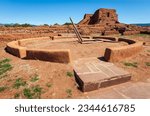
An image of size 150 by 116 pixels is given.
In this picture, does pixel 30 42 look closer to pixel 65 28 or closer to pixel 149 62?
pixel 149 62

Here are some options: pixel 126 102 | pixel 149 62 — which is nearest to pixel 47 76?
pixel 126 102

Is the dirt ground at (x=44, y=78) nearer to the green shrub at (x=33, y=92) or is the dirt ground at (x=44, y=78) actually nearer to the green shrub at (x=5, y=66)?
the green shrub at (x=33, y=92)

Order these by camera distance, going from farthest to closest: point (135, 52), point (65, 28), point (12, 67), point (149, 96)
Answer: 1. point (65, 28)
2. point (135, 52)
3. point (12, 67)
4. point (149, 96)

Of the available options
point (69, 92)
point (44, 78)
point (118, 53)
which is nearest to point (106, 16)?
point (118, 53)

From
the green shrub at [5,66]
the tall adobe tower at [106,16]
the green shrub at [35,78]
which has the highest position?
the tall adobe tower at [106,16]

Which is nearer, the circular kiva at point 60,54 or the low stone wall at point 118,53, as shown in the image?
the circular kiva at point 60,54

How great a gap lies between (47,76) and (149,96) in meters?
2.46

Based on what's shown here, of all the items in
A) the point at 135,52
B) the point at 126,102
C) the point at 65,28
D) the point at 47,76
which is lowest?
the point at 126,102

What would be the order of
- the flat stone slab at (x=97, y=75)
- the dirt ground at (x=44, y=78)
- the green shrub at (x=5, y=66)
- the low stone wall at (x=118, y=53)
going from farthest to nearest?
the low stone wall at (x=118, y=53) → the green shrub at (x=5, y=66) → the flat stone slab at (x=97, y=75) → the dirt ground at (x=44, y=78)

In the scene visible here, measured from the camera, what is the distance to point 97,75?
3.49 metres

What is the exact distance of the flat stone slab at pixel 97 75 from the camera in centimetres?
315

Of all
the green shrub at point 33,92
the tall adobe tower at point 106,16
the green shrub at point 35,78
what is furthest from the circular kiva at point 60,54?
the tall adobe tower at point 106,16

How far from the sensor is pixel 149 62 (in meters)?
4.72

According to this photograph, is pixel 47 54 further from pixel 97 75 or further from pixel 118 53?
pixel 118 53
